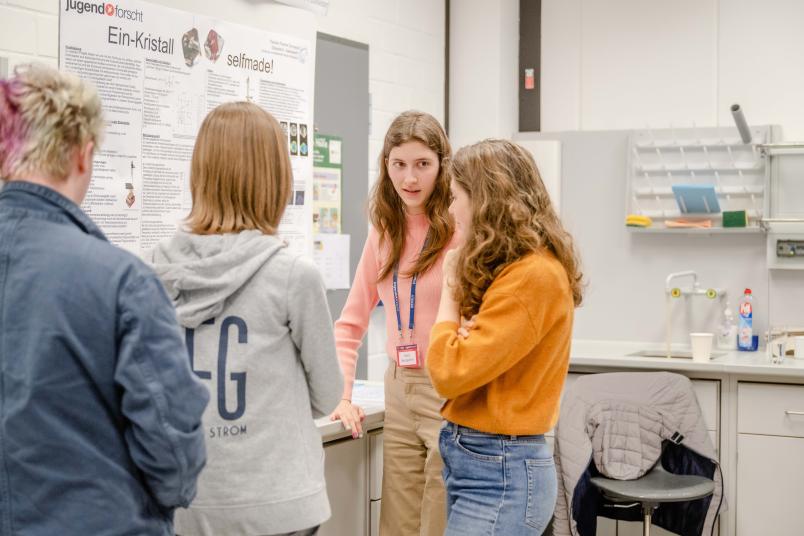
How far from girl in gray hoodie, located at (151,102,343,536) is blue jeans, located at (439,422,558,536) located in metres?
0.34

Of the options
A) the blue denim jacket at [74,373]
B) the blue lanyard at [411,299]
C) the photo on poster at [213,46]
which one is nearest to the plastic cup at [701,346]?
the blue lanyard at [411,299]

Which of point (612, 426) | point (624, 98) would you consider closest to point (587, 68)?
point (624, 98)

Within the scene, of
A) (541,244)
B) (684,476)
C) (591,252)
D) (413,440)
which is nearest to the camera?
(541,244)

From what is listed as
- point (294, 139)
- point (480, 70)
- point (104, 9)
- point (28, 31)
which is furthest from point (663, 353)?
point (28, 31)

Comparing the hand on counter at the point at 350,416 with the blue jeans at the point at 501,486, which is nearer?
the blue jeans at the point at 501,486

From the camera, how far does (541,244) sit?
1.76 meters

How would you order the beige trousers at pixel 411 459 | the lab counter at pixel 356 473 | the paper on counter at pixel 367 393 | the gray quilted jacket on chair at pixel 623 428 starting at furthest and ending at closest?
the gray quilted jacket on chair at pixel 623 428
the paper on counter at pixel 367 393
the lab counter at pixel 356 473
the beige trousers at pixel 411 459

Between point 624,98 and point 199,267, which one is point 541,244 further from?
point 624,98

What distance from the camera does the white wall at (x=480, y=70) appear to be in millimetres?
4359

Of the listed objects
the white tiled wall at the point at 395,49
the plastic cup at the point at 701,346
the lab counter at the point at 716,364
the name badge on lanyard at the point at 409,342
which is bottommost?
the lab counter at the point at 716,364

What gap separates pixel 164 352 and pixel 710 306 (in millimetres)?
3337

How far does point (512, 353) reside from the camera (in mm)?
1688

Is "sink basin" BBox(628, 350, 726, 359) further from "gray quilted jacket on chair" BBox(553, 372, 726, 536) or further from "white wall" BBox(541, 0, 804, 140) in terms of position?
"white wall" BBox(541, 0, 804, 140)

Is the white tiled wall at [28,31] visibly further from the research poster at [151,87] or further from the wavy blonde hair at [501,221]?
the wavy blonde hair at [501,221]
